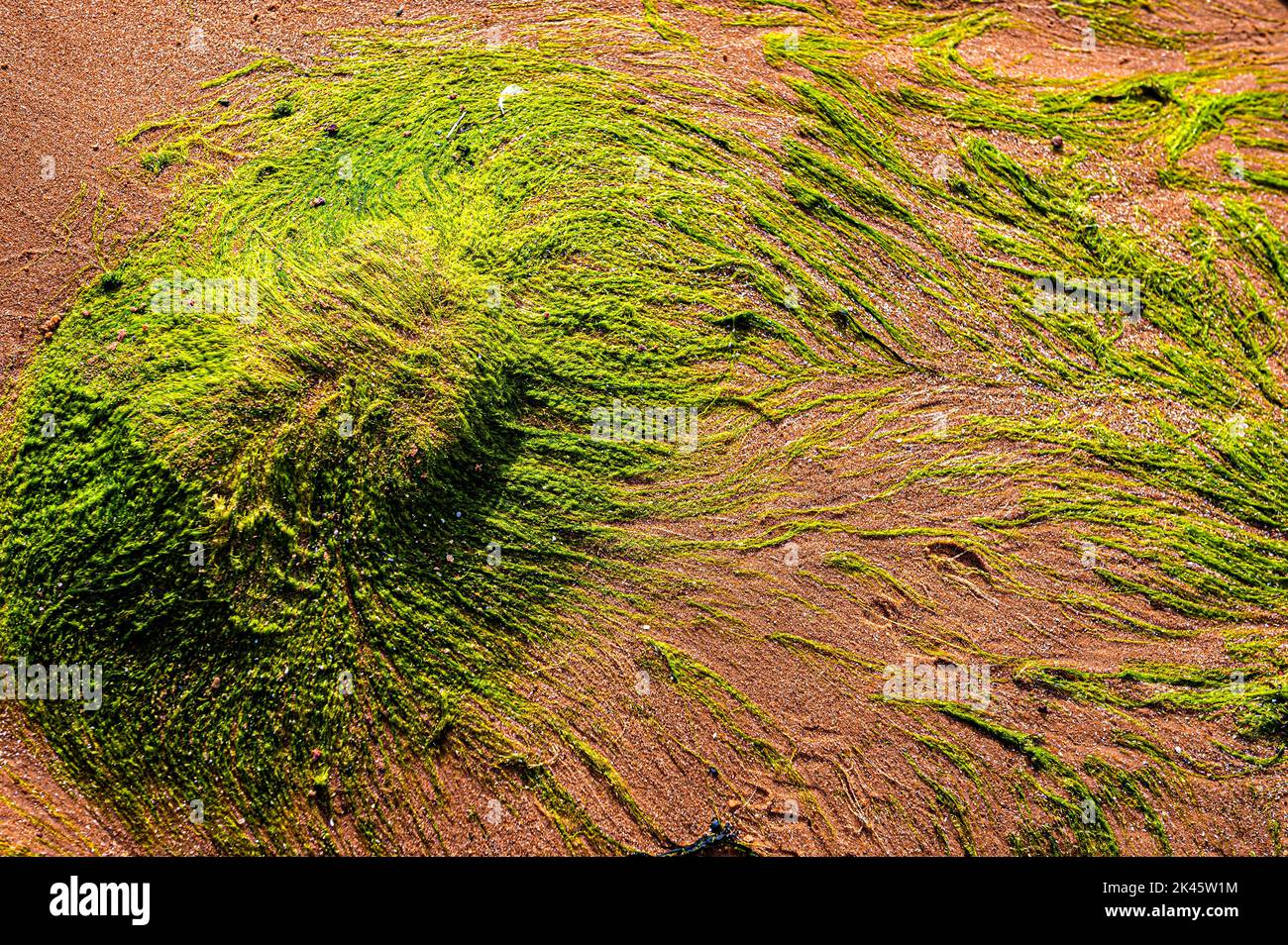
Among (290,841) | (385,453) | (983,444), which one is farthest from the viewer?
(983,444)

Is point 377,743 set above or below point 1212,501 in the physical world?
below

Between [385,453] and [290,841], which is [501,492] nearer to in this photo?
[385,453]

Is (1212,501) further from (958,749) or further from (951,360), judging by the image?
(958,749)

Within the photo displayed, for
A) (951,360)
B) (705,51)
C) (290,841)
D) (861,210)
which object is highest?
(705,51)

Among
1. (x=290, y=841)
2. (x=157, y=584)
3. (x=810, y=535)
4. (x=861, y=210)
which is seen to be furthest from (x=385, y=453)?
Answer: (x=861, y=210)

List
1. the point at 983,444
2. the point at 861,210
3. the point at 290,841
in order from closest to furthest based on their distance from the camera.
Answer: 1. the point at 290,841
2. the point at 983,444
3. the point at 861,210

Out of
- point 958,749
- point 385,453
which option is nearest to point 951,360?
point 958,749

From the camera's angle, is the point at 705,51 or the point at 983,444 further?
the point at 705,51
